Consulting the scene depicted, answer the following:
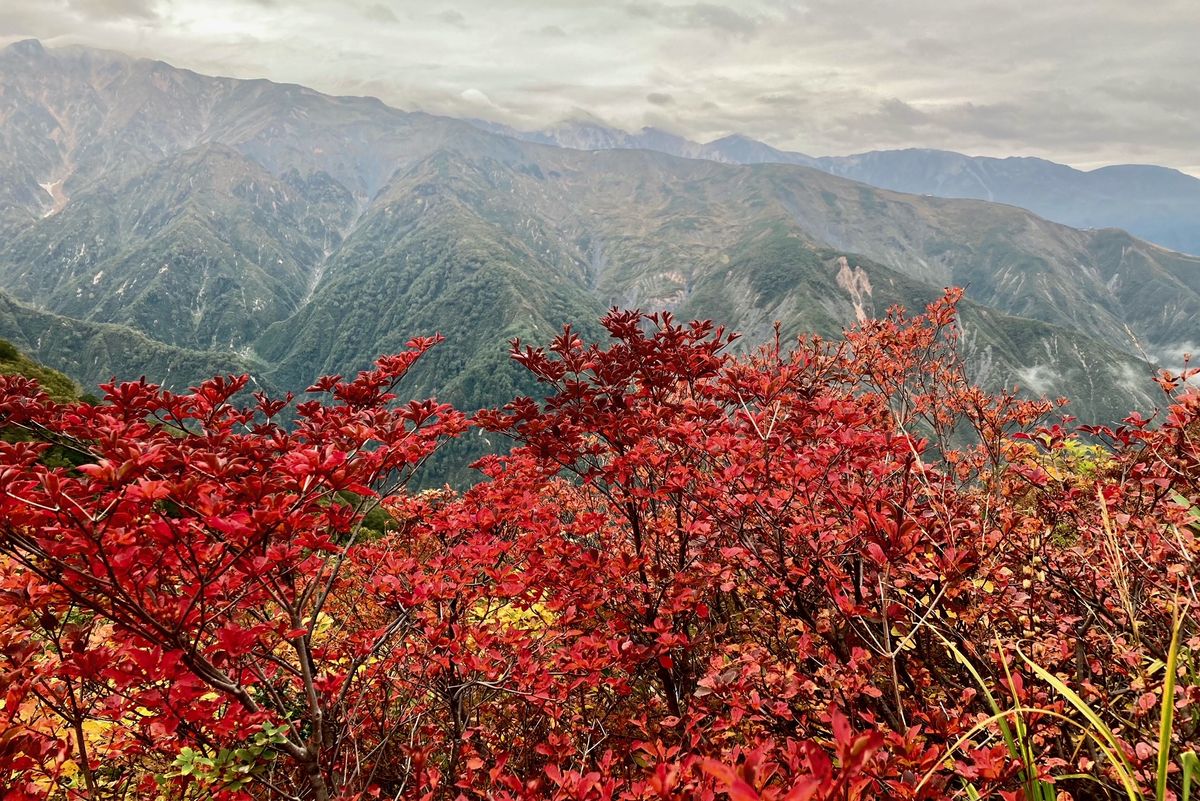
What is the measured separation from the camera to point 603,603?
6.14 m

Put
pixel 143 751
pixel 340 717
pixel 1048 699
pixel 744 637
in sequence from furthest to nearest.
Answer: pixel 744 637
pixel 340 717
pixel 143 751
pixel 1048 699

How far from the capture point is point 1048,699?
11.7 ft

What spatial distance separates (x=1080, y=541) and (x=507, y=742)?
6.50 meters

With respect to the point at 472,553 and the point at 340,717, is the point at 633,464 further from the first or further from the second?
the point at 340,717

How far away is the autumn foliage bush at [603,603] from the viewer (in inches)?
124

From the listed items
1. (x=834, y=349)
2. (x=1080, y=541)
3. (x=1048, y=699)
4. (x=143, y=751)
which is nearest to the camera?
(x=1048, y=699)

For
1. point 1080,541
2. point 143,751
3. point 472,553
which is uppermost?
point 1080,541

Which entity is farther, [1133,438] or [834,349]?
[834,349]

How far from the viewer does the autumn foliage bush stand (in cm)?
315

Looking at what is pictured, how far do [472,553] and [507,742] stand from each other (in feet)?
7.10

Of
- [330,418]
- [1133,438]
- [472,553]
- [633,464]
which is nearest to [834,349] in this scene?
[1133,438]

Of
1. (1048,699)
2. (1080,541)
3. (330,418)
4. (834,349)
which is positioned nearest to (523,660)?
(330,418)

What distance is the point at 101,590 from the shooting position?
3045 millimetres

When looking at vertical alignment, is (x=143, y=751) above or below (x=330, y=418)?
below
